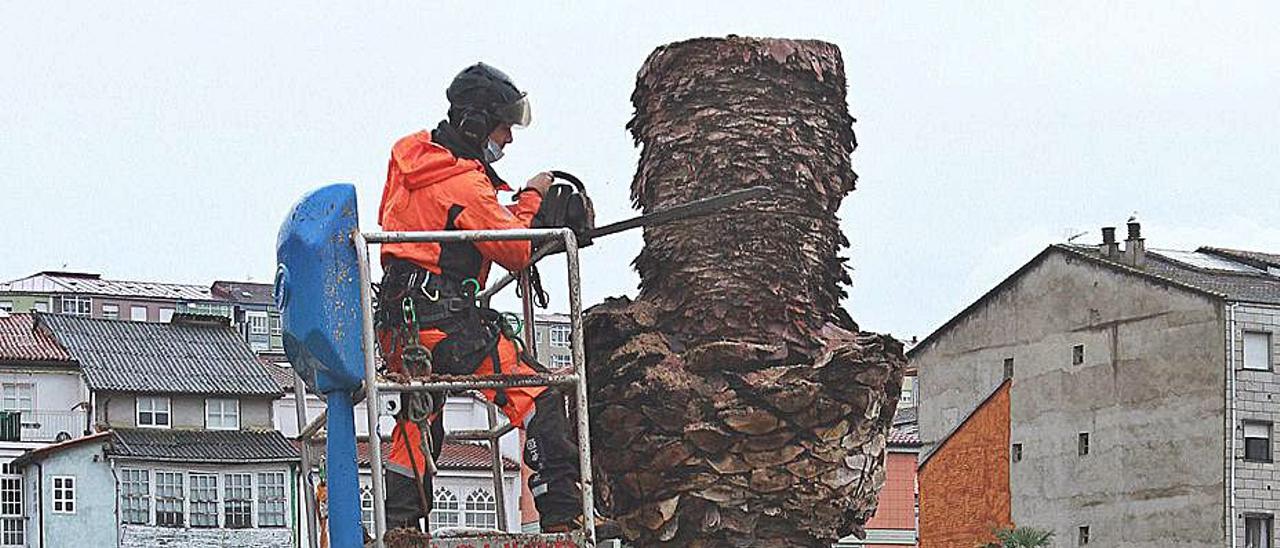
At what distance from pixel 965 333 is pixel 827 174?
5270 centimetres

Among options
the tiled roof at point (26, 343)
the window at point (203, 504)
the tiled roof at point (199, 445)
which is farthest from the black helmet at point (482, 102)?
the tiled roof at point (26, 343)

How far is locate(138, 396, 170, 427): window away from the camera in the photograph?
220 feet

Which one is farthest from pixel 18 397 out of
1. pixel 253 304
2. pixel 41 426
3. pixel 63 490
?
pixel 253 304

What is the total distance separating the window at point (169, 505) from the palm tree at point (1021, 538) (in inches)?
974

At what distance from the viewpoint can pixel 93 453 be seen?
65.1 metres

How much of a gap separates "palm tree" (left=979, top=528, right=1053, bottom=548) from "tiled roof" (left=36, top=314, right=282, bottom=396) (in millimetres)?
24457

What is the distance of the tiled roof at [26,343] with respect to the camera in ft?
221

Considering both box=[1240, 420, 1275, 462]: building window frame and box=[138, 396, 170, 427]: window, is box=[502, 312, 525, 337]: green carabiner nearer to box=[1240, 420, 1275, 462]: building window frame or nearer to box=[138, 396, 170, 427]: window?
box=[1240, 420, 1275, 462]: building window frame

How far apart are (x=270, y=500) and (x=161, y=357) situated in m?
6.28

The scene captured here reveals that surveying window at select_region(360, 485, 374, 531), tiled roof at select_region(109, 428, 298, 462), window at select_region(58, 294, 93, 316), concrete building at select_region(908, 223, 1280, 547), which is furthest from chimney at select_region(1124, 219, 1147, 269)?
window at select_region(58, 294, 93, 316)

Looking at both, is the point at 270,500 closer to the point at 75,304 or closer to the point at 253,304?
the point at 253,304

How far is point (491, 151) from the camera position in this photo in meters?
7.79

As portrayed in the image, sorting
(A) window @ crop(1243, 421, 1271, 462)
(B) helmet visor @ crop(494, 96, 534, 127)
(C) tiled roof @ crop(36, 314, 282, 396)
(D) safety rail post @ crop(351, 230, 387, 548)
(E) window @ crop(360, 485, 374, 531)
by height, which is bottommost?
(A) window @ crop(1243, 421, 1271, 462)

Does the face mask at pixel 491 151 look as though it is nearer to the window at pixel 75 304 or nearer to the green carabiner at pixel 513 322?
the green carabiner at pixel 513 322
